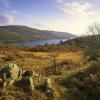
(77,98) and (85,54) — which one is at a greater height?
(85,54)

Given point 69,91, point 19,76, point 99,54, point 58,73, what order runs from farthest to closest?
point 99,54, point 58,73, point 19,76, point 69,91

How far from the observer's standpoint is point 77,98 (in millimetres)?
12930

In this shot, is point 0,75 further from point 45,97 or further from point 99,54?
point 99,54

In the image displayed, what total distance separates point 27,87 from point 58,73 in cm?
548

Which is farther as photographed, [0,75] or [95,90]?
[0,75]

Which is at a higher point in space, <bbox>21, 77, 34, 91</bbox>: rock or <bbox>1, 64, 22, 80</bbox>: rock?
<bbox>1, 64, 22, 80</bbox>: rock

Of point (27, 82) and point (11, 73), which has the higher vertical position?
point (11, 73)

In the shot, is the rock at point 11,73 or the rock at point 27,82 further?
the rock at point 11,73

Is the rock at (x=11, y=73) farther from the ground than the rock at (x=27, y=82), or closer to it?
farther from the ground

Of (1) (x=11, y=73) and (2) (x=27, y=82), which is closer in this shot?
(2) (x=27, y=82)

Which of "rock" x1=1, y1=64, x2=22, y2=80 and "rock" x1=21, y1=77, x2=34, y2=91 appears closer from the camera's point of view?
"rock" x1=21, y1=77, x2=34, y2=91

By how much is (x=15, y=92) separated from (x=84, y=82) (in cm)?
419

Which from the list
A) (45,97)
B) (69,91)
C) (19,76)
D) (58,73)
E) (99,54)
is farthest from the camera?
(99,54)

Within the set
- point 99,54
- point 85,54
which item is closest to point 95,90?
point 99,54
